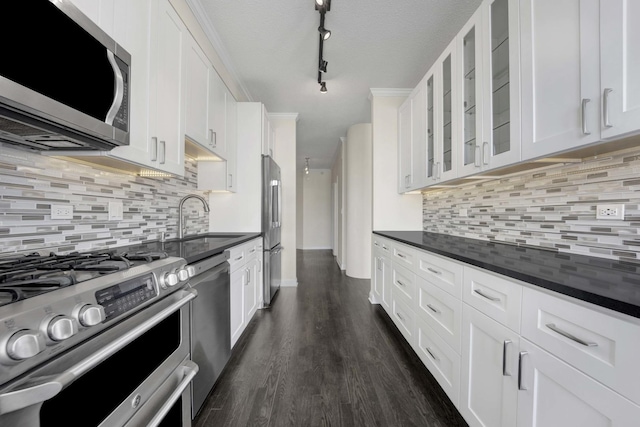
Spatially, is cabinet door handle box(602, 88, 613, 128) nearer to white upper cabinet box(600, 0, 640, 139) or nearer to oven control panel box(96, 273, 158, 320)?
white upper cabinet box(600, 0, 640, 139)

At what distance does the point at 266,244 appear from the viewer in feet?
10.1

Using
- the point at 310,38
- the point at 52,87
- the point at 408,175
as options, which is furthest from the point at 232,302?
the point at 310,38

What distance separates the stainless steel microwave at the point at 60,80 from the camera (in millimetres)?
752

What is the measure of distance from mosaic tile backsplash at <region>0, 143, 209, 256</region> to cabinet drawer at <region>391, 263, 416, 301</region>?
6.58ft

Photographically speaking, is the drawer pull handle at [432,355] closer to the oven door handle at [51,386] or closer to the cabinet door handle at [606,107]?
the cabinet door handle at [606,107]

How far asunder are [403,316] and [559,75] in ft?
6.12

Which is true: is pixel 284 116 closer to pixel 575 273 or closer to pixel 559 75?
pixel 559 75

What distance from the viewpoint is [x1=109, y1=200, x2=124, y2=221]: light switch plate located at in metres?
1.52

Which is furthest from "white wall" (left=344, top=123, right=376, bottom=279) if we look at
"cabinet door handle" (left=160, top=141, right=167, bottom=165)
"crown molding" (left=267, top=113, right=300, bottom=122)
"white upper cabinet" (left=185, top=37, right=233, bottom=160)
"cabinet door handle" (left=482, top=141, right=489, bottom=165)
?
"cabinet door handle" (left=160, top=141, right=167, bottom=165)

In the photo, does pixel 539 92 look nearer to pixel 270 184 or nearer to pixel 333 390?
pixel 333 390

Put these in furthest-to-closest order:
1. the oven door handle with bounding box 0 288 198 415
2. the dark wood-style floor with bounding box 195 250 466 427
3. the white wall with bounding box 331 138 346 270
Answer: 1. the white wall with bounding box 331 138 346 270
2. the dark wood-style floor with bounding box 195 250 466 427
3. the oven door handle with bounding box 0 288 198 415

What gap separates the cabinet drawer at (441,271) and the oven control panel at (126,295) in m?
1.41

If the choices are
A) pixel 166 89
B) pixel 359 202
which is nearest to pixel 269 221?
pixel 166 89

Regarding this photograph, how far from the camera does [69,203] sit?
1.28 meters
